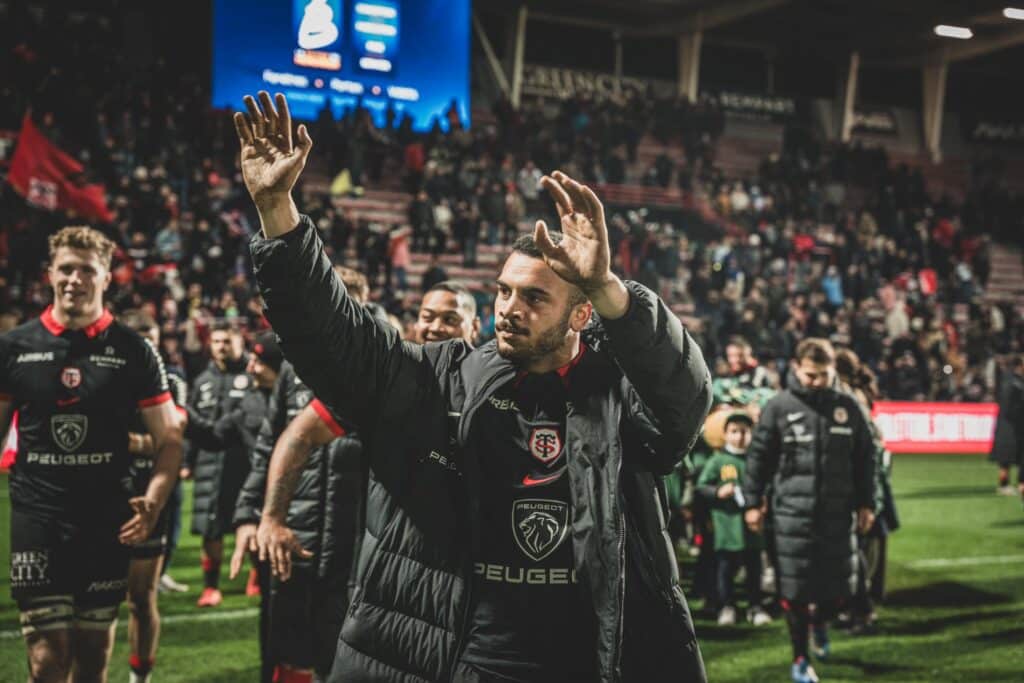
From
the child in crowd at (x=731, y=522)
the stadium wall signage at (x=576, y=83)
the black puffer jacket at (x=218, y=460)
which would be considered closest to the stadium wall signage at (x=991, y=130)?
the stadium wall signage at (x=576, y=83)

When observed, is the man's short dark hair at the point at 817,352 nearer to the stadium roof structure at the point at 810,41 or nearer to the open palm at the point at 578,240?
the open palm at the point at 578,240

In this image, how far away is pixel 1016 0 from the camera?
2625cm

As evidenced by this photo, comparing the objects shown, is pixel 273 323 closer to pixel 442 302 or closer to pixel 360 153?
pixel 442 302

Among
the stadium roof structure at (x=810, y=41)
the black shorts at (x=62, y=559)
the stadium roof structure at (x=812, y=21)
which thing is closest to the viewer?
the black shorts at (x=62, y=559)

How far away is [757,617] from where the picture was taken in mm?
7605

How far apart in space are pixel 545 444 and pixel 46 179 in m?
14.4

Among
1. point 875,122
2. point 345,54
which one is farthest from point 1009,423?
point 875,122

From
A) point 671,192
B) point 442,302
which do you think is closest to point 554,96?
point 671,192

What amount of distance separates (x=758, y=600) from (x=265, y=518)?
5.19m

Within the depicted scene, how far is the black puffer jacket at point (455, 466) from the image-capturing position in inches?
95.0

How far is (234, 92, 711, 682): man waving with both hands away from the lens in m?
2.41

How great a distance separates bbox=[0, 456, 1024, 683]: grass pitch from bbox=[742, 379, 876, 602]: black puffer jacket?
0.73 m

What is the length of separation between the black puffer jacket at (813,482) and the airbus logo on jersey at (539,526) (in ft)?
13.1

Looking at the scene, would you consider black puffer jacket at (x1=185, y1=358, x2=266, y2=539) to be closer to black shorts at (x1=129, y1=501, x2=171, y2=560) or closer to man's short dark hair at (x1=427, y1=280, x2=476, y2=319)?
black shorts at (x1=129, y1=501, x2=171, y2=560)
